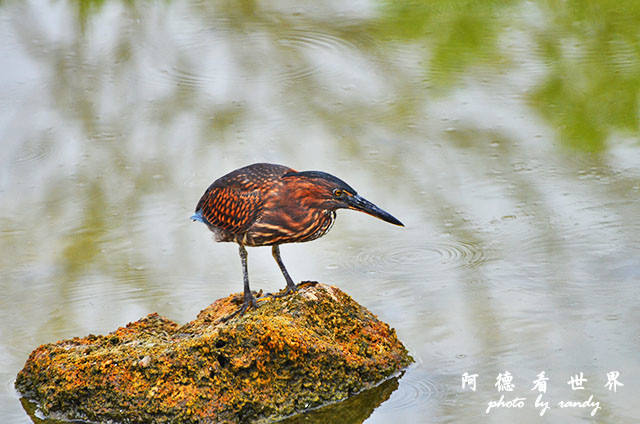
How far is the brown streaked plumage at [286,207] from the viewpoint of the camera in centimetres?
511

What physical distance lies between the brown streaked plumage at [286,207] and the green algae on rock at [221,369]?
0.33 metres

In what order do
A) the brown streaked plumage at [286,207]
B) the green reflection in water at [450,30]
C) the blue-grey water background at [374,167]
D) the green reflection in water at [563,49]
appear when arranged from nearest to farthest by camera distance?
the brown streaked plumage at [286,207] < the blue-grey water background at [374,167] < the green reflection in water at [563,49] < the green reflection in water at [450,30]

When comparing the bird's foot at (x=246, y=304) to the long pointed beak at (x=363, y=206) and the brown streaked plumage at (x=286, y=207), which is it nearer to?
the brown streaked plumage at (x=286, y=207)

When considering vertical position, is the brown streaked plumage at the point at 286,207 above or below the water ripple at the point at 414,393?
above

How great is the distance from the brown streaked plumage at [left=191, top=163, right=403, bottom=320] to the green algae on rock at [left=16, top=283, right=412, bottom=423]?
329mm

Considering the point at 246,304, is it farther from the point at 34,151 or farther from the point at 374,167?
the point at 34,151

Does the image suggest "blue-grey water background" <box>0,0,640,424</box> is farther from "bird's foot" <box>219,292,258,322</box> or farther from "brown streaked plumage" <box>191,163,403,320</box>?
"brown streaked plumage" <box>191,163,403,320</box>

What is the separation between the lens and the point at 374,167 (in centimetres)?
849

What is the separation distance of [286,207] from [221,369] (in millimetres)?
920

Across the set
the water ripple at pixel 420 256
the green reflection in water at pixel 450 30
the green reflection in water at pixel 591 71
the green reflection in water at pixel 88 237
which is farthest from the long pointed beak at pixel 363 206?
the green reflection in water at pixel 450 30

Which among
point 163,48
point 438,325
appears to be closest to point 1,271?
point 438,325

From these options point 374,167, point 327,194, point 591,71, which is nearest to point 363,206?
point 327,194

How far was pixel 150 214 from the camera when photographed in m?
7.94

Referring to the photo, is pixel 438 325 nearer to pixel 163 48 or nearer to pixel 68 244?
pixel 68 244
